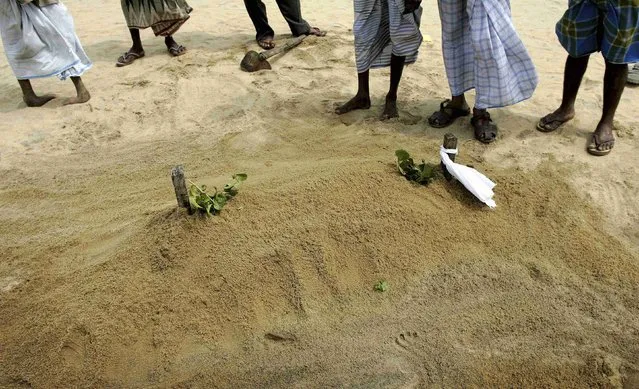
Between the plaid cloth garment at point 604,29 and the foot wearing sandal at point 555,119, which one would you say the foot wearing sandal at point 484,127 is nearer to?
the foot wearing sandal at point 555,119

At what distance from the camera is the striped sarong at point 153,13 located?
4711 millimetres

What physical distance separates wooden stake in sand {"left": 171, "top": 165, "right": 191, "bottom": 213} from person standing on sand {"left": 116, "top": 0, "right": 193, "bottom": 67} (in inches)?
111

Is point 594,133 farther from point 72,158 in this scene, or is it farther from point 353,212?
point 72,158

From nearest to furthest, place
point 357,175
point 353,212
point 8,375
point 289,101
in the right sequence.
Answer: point 8,375 → point 353,212 → point 357,175 → point 289,101

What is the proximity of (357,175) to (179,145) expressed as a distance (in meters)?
1.49

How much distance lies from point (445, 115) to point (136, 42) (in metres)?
3.05

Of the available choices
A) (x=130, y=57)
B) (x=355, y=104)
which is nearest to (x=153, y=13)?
(x=130, y=57)

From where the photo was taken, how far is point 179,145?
372cm

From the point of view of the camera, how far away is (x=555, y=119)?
11.5ft

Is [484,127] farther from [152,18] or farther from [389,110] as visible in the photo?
[152,18]

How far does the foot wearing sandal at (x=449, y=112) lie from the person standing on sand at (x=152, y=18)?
2683 millimetres

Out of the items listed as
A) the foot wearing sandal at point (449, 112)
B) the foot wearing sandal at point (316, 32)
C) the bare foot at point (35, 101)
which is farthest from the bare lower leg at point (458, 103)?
the bare foot at point (35, 101)

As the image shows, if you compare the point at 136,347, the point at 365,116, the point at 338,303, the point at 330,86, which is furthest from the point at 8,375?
the point at 330,86

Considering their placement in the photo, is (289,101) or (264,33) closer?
(289,101)
